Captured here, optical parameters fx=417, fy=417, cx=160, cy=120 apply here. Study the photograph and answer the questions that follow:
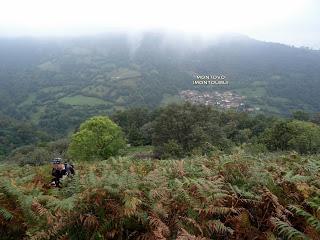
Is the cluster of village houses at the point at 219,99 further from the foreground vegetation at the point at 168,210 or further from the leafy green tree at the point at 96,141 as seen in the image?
the foreground vegetation at the point at 168,210

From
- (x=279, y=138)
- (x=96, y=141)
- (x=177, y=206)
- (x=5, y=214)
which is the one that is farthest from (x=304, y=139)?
(x=5, y=214)

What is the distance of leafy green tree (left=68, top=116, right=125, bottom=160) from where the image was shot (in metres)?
55.7

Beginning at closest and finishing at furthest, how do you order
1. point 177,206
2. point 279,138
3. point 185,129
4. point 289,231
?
1. point 289,231
2. point 177,206
3. point 185,129
4. point 279,138

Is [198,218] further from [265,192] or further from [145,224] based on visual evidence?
[265,192]

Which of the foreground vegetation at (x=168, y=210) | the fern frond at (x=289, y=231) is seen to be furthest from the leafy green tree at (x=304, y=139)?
the fern frond at (x=289, y=231)

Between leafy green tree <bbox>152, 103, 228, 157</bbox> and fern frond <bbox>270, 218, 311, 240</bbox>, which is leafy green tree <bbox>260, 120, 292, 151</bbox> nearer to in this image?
leafy green tree <bbox>152, 103, 228, 157</bbox>

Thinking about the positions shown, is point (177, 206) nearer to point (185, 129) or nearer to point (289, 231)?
point (289, 231)

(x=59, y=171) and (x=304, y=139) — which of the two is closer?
(x=59, y=171)

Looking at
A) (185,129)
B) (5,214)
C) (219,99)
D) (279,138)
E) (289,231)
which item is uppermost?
(289,231)

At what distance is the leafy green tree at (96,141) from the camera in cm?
5569

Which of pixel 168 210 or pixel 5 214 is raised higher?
pixel 168 210

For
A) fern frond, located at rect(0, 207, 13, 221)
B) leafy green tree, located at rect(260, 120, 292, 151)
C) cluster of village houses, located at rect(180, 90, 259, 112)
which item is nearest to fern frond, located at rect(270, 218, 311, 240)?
fern frond, located at rect(0, 207, 13, 221)

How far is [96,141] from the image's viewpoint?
57.3 meters

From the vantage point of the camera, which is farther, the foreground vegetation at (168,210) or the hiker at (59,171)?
the hiker at (59,171)
